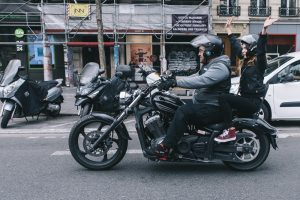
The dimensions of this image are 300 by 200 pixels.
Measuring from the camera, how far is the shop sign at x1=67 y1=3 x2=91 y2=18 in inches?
673

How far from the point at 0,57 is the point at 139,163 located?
15582 mm

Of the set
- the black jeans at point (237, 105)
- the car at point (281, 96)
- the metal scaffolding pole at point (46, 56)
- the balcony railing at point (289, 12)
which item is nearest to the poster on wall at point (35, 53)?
the metal scaffolding pole at point (46, 56)

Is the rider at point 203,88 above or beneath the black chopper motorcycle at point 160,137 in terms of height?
above

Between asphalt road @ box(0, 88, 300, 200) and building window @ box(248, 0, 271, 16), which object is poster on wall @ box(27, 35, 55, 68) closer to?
building window @ box(248, 0, 271, 16)

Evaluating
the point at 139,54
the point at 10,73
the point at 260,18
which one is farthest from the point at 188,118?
the point at 260,18

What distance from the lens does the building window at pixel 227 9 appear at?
66.3ft

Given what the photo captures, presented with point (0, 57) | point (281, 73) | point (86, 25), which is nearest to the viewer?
point (281, 73)

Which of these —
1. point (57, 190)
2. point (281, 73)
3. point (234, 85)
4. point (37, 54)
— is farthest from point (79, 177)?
point (37, 54)

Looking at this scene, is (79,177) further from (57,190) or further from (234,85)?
(234,85)

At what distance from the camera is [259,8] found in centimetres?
2044

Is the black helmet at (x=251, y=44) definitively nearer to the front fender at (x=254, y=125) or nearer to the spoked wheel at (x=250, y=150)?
the front fender at (x=254, y=125)

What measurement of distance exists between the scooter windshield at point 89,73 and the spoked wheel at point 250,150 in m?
3.93

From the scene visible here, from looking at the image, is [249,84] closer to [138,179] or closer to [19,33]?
[138,179]

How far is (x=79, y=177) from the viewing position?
4750 mm
